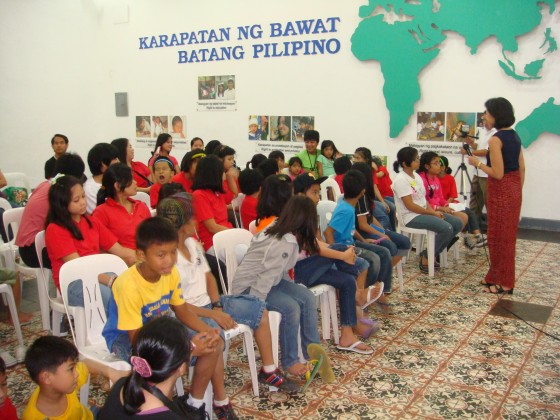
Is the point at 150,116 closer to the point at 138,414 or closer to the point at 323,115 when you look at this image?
the point at 323,115

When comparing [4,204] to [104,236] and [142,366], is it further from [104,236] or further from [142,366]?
[142,366]

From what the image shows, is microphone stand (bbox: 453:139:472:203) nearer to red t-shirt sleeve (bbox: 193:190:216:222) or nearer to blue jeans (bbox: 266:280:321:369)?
red t-shirt sleeve (bbox: 193:190:216:222)

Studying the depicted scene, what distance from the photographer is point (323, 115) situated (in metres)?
8.04

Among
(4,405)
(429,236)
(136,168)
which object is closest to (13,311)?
(4,405)

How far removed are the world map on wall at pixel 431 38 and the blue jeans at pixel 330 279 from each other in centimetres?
424

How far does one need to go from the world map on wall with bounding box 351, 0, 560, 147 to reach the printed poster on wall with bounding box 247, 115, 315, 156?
4.11 ft

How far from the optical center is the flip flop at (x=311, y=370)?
305 centimetres

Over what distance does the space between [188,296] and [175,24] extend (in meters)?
7.20

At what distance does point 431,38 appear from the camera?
23.4 ft

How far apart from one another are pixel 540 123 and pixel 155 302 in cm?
565

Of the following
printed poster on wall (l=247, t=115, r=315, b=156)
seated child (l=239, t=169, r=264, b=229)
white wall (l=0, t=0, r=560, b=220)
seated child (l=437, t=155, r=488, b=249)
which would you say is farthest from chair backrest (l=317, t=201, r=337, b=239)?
printed poster on wall (l=247, t=115, r=315, b=156)

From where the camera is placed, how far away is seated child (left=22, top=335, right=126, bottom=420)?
7.22ft

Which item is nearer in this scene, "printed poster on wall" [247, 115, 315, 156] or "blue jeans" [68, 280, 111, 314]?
"blue jeans" [68, 280, 111, 314]

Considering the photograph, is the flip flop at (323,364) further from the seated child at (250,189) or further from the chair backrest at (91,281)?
the seated child at (250,189)
